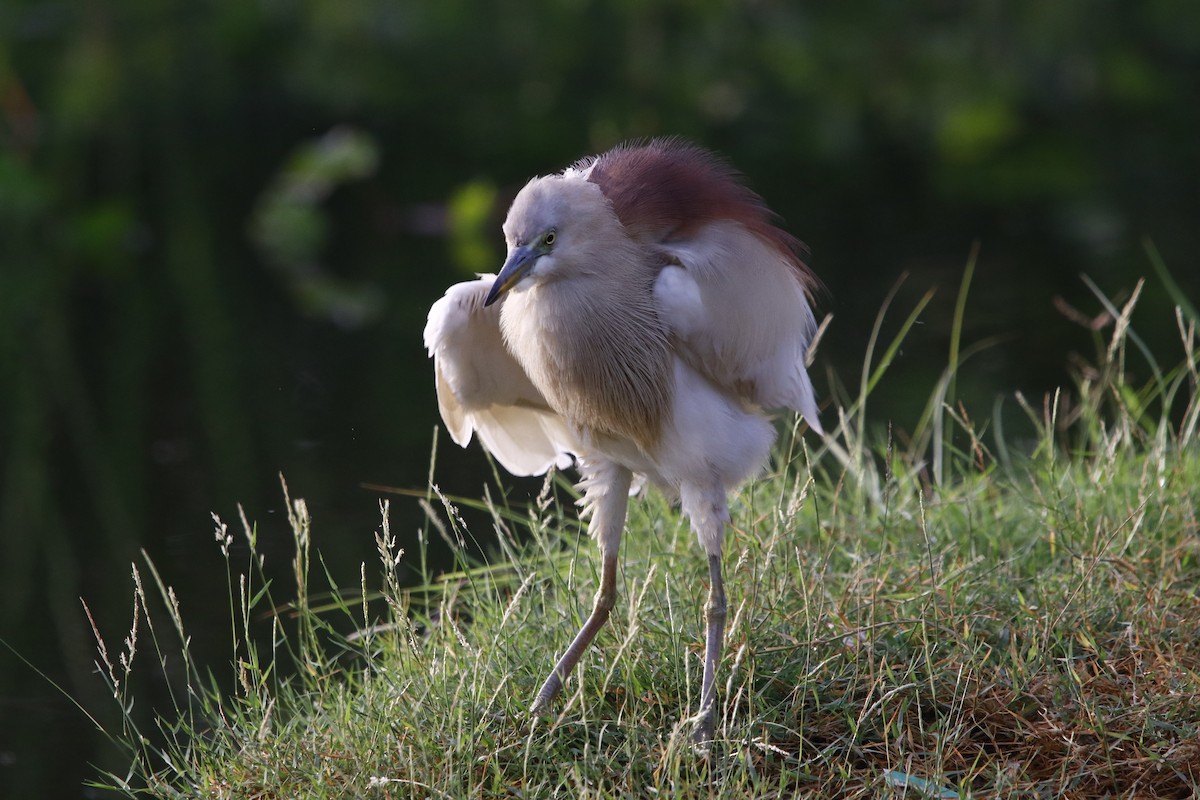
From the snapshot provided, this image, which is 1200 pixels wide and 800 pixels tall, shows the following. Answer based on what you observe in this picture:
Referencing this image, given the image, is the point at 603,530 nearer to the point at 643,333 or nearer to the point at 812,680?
the point at 643,333

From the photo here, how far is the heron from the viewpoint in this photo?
3.03m

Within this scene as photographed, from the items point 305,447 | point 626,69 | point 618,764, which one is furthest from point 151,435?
point 626,69

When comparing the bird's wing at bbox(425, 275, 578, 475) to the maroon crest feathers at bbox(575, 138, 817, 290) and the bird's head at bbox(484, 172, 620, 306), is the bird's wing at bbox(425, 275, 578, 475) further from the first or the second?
the maroon crest feathers at bbox(575, 138, 817, 290)

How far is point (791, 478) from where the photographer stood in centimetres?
449

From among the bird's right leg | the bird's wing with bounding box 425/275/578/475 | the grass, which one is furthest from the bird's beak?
the bird's right leg

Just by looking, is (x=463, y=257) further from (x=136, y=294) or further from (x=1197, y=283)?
(x=1197, y=283)

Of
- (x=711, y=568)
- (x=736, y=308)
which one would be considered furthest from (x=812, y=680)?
(x=736, y=308)

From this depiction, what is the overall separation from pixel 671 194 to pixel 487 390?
25.4 inches

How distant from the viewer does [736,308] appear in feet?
10.3

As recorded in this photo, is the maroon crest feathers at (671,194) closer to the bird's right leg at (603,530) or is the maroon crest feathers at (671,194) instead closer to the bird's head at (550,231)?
the bird's head at (550,231)

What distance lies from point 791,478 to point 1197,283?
4439mm

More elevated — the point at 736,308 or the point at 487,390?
the point at 736,308

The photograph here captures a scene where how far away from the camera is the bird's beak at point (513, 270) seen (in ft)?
9.46

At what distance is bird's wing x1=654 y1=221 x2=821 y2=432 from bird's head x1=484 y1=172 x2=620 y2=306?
21 centimetres
